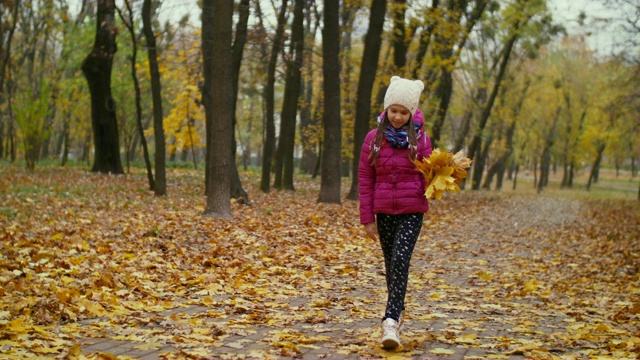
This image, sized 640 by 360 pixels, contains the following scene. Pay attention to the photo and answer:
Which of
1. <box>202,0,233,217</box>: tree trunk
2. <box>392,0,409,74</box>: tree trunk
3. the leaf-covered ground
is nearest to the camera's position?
the leaf-covered ground

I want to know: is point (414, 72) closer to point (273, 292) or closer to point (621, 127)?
point (621, 127)

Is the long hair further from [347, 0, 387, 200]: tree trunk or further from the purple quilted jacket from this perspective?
[347, 0, 387, 200]: tree trunk

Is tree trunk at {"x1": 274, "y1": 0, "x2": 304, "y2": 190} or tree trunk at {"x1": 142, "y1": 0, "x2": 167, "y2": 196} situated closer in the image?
tree trunk at {"x1": 142, "y1": 0, "x2": 167, "y2": 196}

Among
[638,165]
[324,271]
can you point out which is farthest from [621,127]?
[638,165]

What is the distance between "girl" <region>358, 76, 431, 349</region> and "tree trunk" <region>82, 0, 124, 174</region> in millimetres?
21218

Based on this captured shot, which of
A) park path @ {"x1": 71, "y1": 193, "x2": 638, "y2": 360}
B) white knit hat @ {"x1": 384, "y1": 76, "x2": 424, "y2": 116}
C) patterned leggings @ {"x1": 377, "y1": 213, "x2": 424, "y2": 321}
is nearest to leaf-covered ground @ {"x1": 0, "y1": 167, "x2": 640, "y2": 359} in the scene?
park path @ {"x1": 71, "y1": 193, "x2": 638, "y2": 360}

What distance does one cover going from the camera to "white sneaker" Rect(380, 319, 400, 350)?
17.3 ft

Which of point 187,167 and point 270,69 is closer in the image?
point 270,69

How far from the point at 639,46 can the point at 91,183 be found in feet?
64.0

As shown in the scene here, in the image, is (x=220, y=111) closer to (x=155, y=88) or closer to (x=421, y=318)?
(x=155, y=88)

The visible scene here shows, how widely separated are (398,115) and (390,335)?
1769 millimetres

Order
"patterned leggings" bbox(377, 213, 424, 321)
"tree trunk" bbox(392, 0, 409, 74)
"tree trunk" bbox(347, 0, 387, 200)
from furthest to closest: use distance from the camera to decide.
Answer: "tree trunk" bbox(392, 0, 409, 74) < "tree trunk" bbox(347, 0, 387, 200) < "patterned leggings" bbox(377, 213, 424, 321)

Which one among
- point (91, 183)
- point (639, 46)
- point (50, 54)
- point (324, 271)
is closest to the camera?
point (324, 271)

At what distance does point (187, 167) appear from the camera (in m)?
44.7
